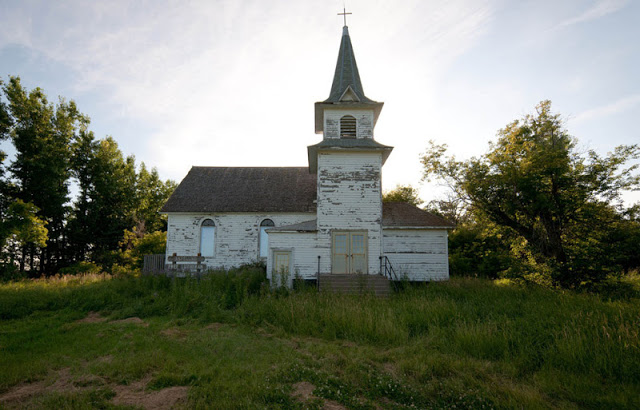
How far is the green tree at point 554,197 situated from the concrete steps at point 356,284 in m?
6.74

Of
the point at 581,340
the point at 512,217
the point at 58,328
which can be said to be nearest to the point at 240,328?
the point at 58,328

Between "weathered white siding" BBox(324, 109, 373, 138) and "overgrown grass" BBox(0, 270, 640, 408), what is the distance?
9485mm

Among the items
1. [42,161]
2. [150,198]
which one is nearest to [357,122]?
[42,161]

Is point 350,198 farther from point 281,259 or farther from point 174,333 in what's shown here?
point 174,333

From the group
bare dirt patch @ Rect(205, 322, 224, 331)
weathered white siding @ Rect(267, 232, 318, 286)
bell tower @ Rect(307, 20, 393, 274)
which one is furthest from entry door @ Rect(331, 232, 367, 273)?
bare dirt patch @ Rect(205, 322, 224, 331)

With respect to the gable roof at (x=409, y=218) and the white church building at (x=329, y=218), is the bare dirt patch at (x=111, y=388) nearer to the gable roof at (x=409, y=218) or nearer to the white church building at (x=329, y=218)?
the white church building at (x=329, y=218)

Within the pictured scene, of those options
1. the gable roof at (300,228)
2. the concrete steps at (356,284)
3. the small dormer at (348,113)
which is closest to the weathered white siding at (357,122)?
the small dormer at (348,113)

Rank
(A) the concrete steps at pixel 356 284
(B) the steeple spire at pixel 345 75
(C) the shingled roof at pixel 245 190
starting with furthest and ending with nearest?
(C) the shingled roof at pixel 245 190
(B) the steeple spire at pixel 345 75
(A) the concrete steps at pixel 356 284

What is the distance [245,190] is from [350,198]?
9709 millimetres

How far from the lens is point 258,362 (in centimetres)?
644

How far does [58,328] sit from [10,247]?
76.4 feet

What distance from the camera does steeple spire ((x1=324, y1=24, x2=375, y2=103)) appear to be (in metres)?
18.2

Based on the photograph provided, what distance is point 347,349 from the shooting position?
7.28m

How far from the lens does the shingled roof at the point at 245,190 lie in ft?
70.1
